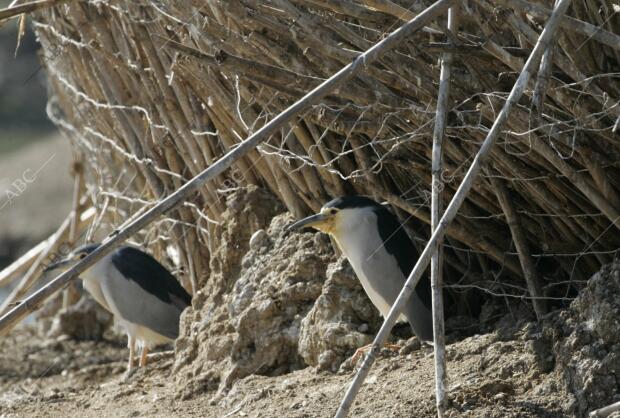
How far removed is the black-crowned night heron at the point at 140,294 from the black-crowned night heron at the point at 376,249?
180cm

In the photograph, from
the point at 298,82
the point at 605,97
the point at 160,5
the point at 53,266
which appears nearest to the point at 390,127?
the point at 298,82

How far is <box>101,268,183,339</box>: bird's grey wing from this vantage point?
6535 mm

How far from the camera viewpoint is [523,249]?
423 cm

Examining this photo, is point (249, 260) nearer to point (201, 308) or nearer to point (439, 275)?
point (201, 308)

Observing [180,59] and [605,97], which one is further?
[180,59]

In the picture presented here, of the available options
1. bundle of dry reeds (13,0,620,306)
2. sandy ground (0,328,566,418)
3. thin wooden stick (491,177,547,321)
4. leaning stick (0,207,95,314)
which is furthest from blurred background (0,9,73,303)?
thin wooden stick (491,177,547,321)

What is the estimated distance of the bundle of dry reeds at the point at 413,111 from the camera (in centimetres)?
376

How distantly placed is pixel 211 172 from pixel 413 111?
1.08 metres

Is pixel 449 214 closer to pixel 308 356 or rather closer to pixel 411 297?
pixel 411 297

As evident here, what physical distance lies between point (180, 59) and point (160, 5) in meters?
0.33

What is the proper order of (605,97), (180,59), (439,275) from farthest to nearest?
(180,59) → (605,97) → (439,275)

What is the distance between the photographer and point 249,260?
534 cm

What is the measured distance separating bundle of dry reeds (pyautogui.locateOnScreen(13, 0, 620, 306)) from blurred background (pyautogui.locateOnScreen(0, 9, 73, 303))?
332 inches

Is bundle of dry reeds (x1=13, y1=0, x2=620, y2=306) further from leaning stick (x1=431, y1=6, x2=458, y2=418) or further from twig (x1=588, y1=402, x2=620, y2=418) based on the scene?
twig (x1=588, y1=402, x2=620, y2=418)
